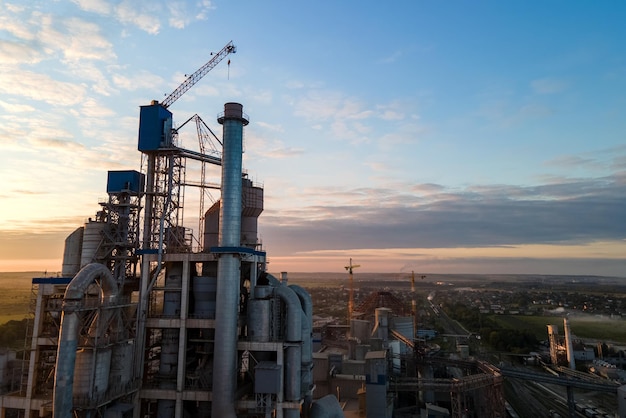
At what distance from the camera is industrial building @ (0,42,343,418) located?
2884 cm

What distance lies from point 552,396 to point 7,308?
142 m

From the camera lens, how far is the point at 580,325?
14575cm

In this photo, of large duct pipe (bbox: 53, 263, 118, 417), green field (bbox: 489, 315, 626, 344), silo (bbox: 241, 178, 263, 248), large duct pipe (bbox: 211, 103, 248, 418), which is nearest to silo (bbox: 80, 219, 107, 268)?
large duct pipe (bbox: 53, 263, 118, 417)

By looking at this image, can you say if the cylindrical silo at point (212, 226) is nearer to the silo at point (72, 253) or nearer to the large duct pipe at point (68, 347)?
the silo at point (72, 253)

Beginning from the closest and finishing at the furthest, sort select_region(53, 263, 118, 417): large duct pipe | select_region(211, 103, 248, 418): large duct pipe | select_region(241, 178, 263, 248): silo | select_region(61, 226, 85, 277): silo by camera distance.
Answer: select_region(53, 263, 118, 417): large duct pipe < select_region(211, 103, 248, 418): large duct pipe < select_region(61, 226, 85, 277): silo < select_region(241, 178, 263, 248): silo

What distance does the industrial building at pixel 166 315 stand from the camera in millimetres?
28838

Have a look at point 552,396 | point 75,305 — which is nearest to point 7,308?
point 75,305

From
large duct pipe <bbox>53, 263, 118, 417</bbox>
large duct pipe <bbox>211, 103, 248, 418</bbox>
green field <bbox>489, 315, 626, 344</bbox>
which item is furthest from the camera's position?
green field <bbox>489, 315, 626, 344</bbox>

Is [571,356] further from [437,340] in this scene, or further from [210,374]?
[210,374]

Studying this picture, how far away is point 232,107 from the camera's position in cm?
3484

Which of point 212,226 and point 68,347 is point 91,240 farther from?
point 68,347

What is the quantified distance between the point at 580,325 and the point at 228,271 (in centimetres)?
16075

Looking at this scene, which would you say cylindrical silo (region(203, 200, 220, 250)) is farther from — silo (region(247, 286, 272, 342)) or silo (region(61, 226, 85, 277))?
silo (region(61, 226, 85, 277))

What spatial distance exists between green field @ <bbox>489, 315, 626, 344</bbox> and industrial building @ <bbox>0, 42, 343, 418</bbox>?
371 ft
